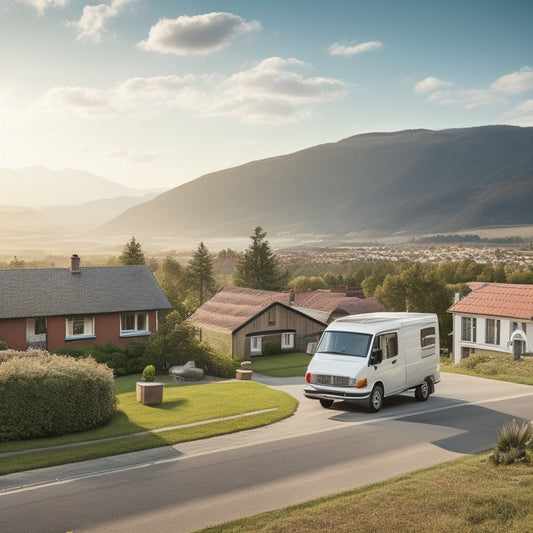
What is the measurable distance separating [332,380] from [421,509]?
30.1ft

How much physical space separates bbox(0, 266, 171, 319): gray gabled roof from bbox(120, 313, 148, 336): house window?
2.78 ft

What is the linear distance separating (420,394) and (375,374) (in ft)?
11.2

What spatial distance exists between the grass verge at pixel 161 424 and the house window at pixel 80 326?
66.1 ft

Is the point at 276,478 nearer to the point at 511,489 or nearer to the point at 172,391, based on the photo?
the point at 511,489

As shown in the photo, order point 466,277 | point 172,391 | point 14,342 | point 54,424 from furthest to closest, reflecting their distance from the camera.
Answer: point 466,277, point 14,342, point 172,391, point 54,424

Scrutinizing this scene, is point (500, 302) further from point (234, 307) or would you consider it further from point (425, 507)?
point (425, 507)

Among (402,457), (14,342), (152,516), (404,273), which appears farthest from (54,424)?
(404,273)

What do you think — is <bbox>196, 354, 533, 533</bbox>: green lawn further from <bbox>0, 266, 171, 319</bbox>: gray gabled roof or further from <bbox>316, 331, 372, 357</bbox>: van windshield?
<bbox>0, 266, 171, 319</bbox>: gray gabled roof

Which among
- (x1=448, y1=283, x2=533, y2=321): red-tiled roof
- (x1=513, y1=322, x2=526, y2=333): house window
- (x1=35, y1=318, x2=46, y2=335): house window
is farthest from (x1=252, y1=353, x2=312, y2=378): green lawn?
(x1=513, y1=322, x2=526, y2=333): house window

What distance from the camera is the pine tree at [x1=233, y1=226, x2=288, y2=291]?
303ft

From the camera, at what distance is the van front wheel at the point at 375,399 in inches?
755

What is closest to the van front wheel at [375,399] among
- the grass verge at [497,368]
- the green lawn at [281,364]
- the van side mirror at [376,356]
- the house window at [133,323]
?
the van side mirror at [376,356]

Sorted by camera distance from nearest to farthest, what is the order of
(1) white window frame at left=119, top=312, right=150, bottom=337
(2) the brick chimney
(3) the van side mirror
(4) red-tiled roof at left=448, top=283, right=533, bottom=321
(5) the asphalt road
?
(5) the asphalt road, (3) the van side mirror, (1) white window frame at left=119, top=312, right=150, bottom=337, (2) the brick chimney, (4) red-tiled roof at left=448, top=283, right=533, bottom=321

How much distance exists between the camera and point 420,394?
21.8 meters
